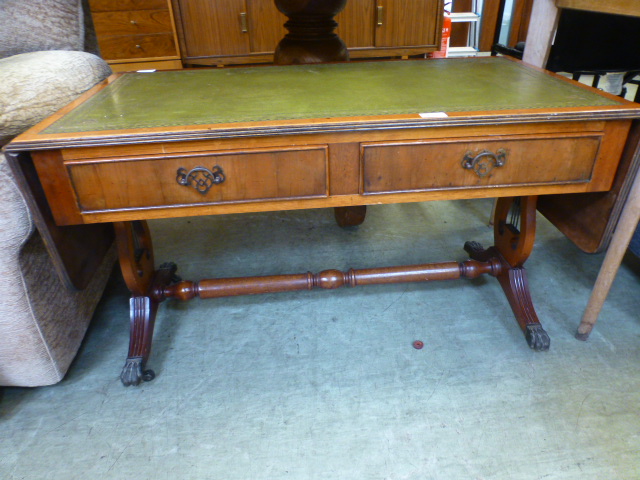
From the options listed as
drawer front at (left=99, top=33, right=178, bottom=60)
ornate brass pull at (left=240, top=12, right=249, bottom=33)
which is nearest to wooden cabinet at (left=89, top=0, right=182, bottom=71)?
drawer front at (left=99, top=33, right=178, bottom=60)

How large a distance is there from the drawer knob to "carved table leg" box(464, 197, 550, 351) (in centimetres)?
87

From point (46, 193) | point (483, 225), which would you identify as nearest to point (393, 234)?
point (483, 225)

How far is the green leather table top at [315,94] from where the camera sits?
0.98m

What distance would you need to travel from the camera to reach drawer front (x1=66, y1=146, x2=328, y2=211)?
36.9 inches

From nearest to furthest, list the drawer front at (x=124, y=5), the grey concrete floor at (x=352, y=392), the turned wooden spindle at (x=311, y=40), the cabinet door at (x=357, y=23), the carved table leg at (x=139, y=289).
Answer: the grey concrete floor at (x=352, y=392) < the carved table leg at (x=139, y=289) < the turned wooden spindle at (x=311, y=40) < the drawer front at (x=124, y=5) < the cabinet door at (x=357, y=23)

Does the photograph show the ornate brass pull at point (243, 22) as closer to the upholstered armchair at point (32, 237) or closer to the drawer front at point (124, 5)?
the drawer front at point (124, 5)

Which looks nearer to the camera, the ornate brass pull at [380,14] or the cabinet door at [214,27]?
the cabinet door at [214,27]

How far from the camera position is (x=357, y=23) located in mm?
2848

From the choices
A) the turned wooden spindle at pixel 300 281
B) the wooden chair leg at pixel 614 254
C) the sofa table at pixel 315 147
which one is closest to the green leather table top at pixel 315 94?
the sofa table at pixel 315 147

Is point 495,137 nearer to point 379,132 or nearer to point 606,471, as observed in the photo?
point 379,132

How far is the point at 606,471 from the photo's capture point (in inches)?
39.3

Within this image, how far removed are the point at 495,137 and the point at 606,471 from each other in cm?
77

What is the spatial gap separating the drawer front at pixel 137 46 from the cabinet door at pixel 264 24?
0.49m

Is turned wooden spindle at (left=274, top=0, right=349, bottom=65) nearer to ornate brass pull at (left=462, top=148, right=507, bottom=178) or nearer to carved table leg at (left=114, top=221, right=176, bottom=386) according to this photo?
carved table leg at (left=114, top=221, right=176, bottom=386)
